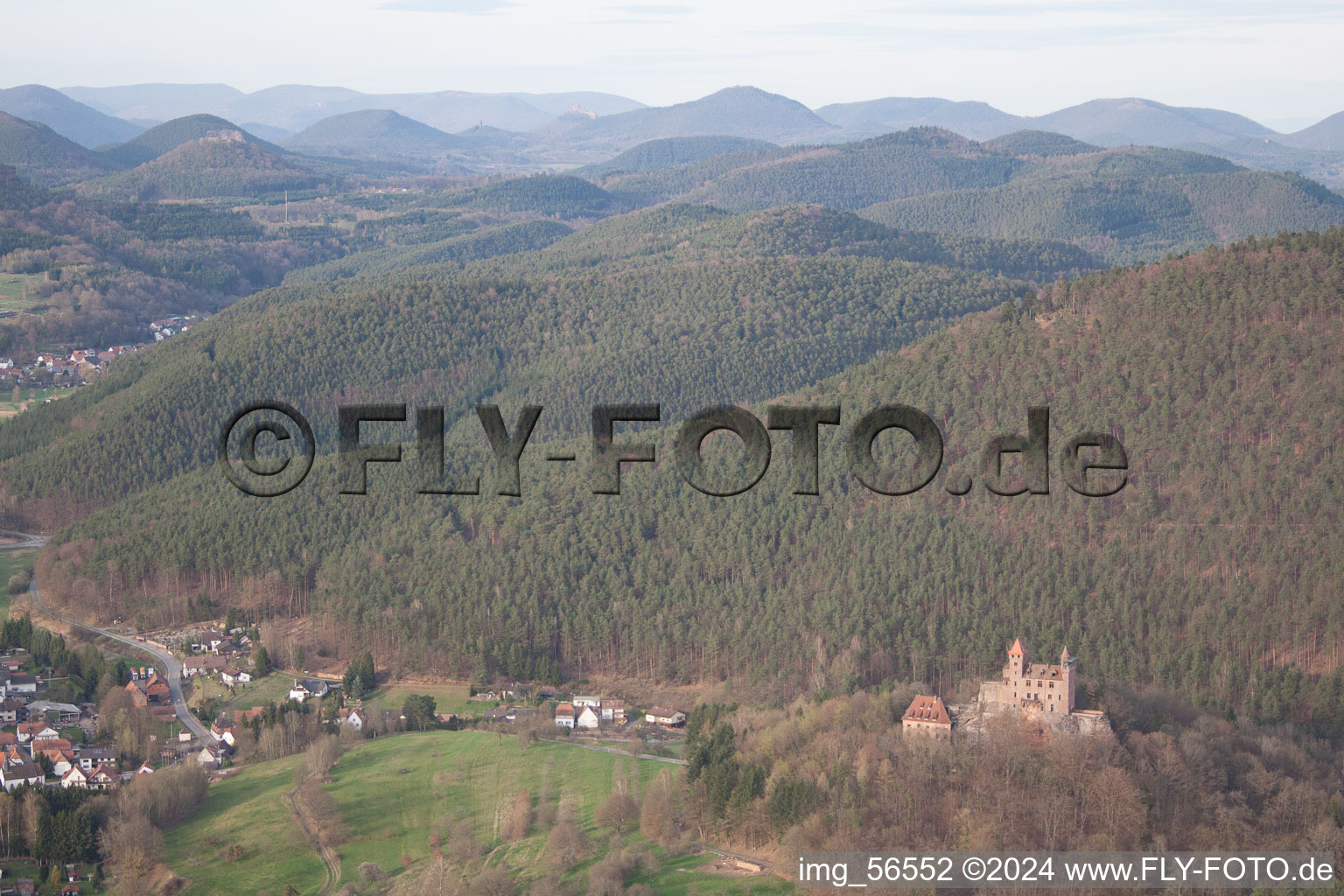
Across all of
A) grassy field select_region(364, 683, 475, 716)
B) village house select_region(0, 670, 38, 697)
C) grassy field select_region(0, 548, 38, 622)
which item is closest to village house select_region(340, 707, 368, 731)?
grassy field select_region(364, 683, 475, 716)

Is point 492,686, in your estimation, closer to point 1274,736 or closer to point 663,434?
point 663,434

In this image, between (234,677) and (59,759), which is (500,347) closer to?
(234,677)

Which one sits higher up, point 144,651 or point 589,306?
point 589,306

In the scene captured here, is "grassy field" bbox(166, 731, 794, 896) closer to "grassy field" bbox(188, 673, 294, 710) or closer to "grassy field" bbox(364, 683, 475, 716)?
"grassy field" bbox(364, 683, 475, 716)

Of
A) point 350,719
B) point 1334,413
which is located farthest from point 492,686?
point 1334,413

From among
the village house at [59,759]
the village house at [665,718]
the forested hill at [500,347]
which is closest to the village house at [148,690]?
the village house at [59,759]

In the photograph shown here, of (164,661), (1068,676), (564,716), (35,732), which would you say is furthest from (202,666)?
(1068,676)

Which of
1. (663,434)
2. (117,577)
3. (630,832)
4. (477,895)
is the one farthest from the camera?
(663,434)
